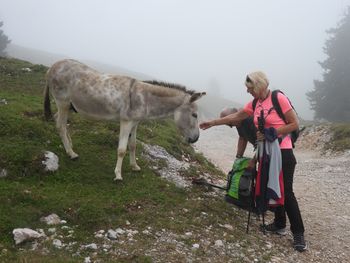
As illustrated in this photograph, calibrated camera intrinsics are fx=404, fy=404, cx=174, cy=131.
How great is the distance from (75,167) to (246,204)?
13.8ft

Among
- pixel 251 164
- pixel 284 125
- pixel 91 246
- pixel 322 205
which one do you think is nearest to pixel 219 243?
pixel 251 164

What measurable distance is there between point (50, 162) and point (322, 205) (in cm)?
788

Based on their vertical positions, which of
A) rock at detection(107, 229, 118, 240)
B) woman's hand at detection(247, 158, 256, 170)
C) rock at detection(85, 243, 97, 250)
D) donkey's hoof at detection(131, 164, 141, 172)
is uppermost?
woman's hand at detection(247, 158, 256, 170)

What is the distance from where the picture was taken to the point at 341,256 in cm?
821

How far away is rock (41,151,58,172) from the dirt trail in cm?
520

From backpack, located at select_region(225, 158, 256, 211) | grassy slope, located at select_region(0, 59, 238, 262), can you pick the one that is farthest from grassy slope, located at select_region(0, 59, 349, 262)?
backpack, located at select_region(225, 158, 256, 211)

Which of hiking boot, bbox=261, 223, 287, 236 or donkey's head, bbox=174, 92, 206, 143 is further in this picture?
donkey's head, bbox=174, 92, 206, 143

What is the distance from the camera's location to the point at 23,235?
22.1 feet

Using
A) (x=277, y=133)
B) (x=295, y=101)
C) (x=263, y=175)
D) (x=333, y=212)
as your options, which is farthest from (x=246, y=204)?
(x=295, y=101)

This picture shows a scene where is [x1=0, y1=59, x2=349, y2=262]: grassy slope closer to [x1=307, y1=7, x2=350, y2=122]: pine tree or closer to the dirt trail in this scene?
the dirt trail

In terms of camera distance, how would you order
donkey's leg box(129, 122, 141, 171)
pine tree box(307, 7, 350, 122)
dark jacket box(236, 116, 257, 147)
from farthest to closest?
pine tree box(307, 7, 350, 122) → dark jacket box(236, 116, 257, 147) → donkey's leg box(129, 122, 141, 171)

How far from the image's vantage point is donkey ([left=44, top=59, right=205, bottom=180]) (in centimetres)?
952

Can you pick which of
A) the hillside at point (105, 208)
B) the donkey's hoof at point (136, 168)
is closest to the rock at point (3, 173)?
the hillside at point (105, 208)

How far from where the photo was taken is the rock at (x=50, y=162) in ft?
30.7
